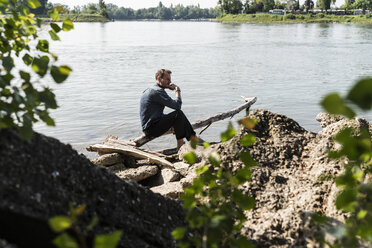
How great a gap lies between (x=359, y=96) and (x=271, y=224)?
6.34ft

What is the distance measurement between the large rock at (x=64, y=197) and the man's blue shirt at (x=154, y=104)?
6.77m

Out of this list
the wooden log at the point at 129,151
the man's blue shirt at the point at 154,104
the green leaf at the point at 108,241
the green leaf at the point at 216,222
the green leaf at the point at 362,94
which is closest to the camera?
the green leaf at the point at 362,94

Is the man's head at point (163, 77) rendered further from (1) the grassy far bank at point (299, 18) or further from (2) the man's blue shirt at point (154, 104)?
(1) the grassy far bank at point (299, 18)

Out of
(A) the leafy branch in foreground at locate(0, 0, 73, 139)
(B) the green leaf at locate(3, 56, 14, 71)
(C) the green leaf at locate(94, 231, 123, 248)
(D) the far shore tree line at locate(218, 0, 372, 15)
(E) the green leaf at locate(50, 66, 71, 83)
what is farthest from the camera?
(D) the far shore tree line at locate(218, 0, 372, 15)

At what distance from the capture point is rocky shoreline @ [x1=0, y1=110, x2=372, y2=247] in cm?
215

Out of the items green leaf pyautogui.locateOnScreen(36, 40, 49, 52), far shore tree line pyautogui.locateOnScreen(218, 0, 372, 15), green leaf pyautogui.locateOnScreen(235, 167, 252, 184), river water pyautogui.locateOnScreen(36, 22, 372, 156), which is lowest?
river water pyautogui.locateOnScreen(36, 22, 372, 156)

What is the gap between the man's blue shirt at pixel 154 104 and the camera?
963cm

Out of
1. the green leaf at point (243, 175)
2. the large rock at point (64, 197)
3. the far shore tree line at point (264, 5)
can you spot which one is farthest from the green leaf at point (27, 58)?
the far shore tree line at point (264, 5)

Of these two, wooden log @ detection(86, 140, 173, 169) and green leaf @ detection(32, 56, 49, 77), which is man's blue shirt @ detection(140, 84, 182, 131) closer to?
wooden log @ detection(86, 140, 173, 169)

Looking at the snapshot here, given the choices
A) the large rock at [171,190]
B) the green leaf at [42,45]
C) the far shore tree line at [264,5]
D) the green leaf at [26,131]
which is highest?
the far shore tree line at [264,5]

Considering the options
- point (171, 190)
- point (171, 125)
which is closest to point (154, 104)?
point (171, 125)

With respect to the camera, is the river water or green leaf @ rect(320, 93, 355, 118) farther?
the river water

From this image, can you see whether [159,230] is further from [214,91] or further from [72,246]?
[214,91]

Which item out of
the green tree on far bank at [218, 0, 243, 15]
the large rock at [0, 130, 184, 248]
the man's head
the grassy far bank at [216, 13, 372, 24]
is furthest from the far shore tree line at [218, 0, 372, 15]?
the large rock at [0, 130, 184, 248]
